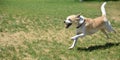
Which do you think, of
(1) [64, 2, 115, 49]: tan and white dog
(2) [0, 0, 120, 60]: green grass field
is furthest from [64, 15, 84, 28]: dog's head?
(2) [0, 0, 120, 60]: green grass field

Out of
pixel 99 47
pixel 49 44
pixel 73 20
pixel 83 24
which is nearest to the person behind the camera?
pixel 73 20

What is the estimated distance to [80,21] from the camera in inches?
363

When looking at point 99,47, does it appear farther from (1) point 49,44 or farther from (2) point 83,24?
(1) point 49,44

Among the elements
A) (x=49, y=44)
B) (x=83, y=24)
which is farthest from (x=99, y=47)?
(x=49, y=44)

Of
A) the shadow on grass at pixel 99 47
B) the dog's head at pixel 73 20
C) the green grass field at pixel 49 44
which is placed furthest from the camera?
the shadow on grass at pixel 99 47

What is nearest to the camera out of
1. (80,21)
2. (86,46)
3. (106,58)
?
(106,58)

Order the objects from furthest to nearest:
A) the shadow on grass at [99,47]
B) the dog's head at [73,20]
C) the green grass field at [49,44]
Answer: the shadow on grass at [99,47]
the dog's head at [73,20]
the green grass field at [49,44]

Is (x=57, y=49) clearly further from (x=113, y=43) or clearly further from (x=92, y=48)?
(x=113, y=43)

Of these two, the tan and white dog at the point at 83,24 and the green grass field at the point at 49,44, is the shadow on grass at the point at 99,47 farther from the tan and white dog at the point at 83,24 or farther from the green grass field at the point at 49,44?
the tan and white dog at the point at 83,24

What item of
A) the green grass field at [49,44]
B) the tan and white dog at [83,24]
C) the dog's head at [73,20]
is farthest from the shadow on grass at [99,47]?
the dog's head at [73,20]

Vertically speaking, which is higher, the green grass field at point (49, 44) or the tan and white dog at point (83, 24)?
the tan and white dog at point (83, 24)

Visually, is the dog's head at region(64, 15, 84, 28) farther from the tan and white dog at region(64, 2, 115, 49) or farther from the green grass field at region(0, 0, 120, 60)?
the green grass field at region(0, 0, 120, 60)

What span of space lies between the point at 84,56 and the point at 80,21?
1138 mm

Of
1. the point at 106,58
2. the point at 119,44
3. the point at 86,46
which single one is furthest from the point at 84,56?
the point at 119,44
